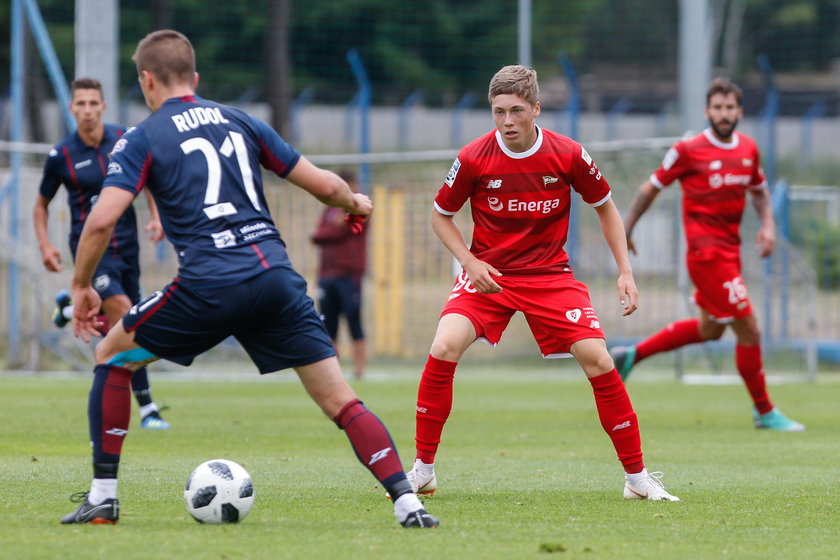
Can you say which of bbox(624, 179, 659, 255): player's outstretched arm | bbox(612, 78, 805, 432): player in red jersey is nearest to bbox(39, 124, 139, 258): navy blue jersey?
bbox(624, 179, 659, 255): player's outstretched arm

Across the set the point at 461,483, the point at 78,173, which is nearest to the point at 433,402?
the point at 461,483

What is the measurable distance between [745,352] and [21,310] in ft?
33.1

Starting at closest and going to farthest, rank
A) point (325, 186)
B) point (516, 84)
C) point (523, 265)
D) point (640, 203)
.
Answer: point (325, 186) < point (516, 84) < point (523, 265) < point (640, 203)

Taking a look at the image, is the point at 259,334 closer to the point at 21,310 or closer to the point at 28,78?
the point at 21,310

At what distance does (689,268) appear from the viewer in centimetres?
1053

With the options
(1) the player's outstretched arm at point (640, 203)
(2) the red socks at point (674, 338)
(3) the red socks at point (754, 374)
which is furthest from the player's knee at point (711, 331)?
(1) the player's outstretched arm at point (640, 203)

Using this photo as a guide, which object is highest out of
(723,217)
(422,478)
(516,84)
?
→ (516,84)

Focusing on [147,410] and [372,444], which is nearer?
[372,444]

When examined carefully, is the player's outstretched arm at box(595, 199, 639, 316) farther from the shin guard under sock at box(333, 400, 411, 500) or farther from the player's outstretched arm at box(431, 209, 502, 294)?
the shin guard under sock at box(333, 400, 411, 500)

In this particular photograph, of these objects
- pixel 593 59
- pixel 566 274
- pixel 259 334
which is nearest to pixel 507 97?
pixel 566 274

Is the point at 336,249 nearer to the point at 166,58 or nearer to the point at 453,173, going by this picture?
the point at 453,173

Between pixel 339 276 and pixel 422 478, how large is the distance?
8.96 m

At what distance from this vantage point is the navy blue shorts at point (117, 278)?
9820 millimetres

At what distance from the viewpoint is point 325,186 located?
5.39 m
